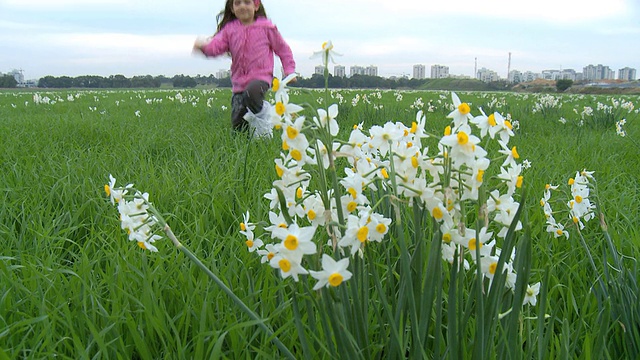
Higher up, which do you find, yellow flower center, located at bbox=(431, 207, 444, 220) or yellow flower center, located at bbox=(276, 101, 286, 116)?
yellow flower center, located at bbox=(276, 101, 286, 116)

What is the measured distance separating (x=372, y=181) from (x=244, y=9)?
466 cm

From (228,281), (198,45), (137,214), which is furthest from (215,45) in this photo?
(137,214)

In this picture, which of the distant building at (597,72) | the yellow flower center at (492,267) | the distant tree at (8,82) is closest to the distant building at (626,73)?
the distant building at (597,72)

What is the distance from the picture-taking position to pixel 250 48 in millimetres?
5289

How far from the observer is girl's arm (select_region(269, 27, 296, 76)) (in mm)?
5426

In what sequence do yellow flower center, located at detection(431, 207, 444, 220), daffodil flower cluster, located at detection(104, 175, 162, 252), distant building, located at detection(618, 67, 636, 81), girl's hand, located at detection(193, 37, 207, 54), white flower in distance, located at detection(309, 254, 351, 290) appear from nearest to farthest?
white flower in distance, located at detection(309, 254, 351, 290) < yellow flower center, located at detection(431, 207, 444, 220) < daffodil flower cluster, located at detection(104, 175, 162, 252) < girl's hand, located at detection(193, 37, 207, 54) < distant building, located at detection(618, 67, 636, 81)

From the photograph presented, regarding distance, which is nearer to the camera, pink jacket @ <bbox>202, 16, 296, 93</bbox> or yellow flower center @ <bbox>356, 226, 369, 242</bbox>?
yellow flower center @ <bbox>356, 226, 369, 242</bbox>

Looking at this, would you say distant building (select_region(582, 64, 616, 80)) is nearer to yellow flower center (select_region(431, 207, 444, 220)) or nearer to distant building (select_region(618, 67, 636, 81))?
distant building (select_region(618, 67, 636, 81))

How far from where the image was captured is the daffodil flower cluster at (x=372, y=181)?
32.0 inches

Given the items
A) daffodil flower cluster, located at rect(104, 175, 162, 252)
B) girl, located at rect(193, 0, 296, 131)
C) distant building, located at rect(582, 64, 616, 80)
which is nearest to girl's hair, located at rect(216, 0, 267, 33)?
girl, located at rect(193, 0, 296, 131)

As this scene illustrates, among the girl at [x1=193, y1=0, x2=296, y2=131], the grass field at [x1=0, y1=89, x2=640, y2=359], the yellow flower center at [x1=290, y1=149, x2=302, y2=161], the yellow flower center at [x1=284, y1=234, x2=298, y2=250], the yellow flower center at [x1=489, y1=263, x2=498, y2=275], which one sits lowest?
the grass field at [x1=0, y1=89, x2=640, y2=359]

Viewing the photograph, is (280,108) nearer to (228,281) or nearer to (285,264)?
(285,264)

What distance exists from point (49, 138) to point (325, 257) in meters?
4.38

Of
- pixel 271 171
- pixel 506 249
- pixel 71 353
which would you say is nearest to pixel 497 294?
pixel 506 249
